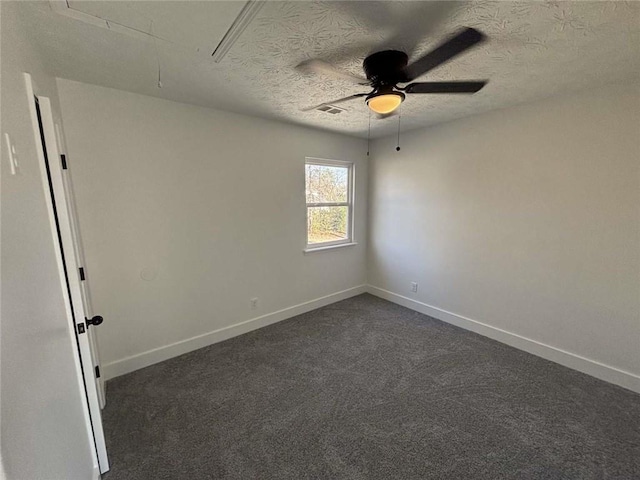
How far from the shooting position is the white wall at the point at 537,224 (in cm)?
221

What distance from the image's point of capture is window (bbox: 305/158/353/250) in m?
3.71

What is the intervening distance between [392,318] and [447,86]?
2.72 metres

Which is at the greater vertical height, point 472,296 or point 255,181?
point 255,181

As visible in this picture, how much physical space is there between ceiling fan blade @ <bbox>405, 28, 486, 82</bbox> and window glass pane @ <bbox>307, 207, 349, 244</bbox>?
232 cm

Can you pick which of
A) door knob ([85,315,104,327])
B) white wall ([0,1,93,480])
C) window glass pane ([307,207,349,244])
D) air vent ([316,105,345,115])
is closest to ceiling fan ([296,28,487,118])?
air vent ([316,105,345,115])

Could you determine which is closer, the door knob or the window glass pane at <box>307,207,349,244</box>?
the door knob

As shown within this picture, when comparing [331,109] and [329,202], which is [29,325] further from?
[329,202]

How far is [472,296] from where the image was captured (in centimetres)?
319

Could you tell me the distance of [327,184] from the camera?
3.87 meters

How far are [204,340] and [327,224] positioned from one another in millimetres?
2119

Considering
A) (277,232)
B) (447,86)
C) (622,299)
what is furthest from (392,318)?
(447,86)

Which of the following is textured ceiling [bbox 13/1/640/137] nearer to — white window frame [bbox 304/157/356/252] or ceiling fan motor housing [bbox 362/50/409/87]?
ceiling fan motor housing [bbox 362/50/409/87]

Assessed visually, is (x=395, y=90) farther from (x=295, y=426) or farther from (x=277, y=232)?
(x=295, y=426)

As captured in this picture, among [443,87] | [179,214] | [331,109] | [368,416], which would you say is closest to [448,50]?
[443,87]
